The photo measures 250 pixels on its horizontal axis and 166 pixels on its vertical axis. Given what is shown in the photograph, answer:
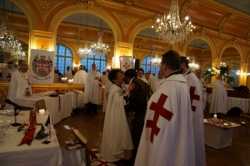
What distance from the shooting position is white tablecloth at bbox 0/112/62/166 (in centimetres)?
195

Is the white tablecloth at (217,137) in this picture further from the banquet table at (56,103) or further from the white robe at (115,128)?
the banquet table at (56,103)

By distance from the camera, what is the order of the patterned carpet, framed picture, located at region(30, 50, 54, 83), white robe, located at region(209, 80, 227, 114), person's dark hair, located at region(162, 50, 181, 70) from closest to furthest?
person's dark hair, located at region(162, 50, 181, 70)
the patterned carpet
framed picture, located at region(30, 50, 54, 83)
white robe, located at region(209, 80, 227, 114)

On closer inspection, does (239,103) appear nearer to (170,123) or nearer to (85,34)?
(170,123)

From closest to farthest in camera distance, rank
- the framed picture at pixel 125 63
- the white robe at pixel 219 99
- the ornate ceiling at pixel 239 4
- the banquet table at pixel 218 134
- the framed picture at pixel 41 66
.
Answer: the banquet table at pixel 218 134 → the framed picture at pixel 41 66 → the white robe at pixel 219 99 → the framed picture at pixel 125 63 → the ornate ceiling at pixel 239 4

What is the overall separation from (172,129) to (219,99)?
27.8 feet

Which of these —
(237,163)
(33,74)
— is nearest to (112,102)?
(237,163)

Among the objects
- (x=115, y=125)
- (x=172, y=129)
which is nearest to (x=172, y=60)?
(x=172, y=129)

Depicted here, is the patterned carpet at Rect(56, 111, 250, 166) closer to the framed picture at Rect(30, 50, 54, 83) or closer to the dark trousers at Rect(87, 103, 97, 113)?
the dark trousers at Rect(87, 103, 97, 113)

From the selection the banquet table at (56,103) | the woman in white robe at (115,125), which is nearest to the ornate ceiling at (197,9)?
the banquet table at (56,103)

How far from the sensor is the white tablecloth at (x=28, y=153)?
195 cm

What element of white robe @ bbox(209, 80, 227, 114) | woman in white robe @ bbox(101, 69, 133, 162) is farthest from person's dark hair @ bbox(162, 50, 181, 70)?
white robe @ bbox(209, 80, 227, 114)

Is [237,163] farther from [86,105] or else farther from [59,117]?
[86,105]

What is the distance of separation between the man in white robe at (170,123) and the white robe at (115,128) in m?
1.55

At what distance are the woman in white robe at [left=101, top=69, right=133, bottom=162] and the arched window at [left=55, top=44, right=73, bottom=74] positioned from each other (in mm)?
17009
